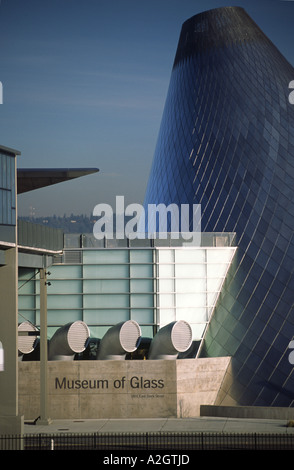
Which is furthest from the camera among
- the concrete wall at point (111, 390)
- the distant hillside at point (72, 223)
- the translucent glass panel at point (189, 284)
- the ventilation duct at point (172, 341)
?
the distant hillside at point (72, 223)

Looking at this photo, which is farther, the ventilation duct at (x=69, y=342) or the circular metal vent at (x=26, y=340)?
the circular metal vent at (x=26, y=340)

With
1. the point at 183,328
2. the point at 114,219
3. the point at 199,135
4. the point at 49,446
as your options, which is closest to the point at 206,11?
the point at 199,135

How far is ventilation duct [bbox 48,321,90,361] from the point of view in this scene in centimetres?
4578

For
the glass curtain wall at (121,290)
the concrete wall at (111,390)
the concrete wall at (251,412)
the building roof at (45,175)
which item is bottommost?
the concrete wall at (251,412)

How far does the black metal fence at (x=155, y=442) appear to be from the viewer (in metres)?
33.6

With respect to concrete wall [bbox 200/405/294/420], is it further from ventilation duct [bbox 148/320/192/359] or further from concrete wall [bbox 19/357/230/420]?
ventilation duct [bbox 148/320/192/359]

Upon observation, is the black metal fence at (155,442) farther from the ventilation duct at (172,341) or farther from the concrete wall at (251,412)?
the ventilation duct at (172,341)

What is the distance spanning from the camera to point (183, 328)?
1816 inches

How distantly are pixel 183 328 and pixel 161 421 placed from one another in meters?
5.37

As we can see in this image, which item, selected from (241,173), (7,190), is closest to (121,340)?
(7,190)

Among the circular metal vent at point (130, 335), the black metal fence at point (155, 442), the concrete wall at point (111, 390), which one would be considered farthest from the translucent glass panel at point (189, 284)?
the black metal fence at point (155, 442)

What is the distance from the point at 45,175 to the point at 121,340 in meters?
10.0

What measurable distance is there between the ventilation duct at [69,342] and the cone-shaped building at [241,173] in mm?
7845

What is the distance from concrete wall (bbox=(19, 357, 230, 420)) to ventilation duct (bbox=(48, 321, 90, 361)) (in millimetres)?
748
